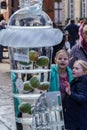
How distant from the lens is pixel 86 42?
7.40 m

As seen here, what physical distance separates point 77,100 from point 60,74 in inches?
25.9

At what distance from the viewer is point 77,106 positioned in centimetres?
620

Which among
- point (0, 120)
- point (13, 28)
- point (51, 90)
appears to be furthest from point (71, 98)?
point (0, 120)

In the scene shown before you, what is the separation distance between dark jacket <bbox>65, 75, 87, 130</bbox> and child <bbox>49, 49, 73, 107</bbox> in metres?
0.25

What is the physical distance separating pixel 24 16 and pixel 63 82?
982 mm

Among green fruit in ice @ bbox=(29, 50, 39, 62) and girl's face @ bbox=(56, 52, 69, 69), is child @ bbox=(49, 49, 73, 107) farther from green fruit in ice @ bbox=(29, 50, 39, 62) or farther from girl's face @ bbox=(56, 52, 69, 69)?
green fruit in ice @ bbox=(29, 50, 39, 62)

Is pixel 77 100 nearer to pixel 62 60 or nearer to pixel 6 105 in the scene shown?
pixel 62 60

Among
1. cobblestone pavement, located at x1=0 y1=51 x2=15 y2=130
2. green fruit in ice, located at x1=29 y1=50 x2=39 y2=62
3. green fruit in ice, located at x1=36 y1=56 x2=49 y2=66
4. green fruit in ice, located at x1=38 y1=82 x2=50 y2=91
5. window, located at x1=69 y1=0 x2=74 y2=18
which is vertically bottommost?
window, located at x1=69 y1=0 x2=74 y2=18

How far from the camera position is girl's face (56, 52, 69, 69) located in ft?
21.4

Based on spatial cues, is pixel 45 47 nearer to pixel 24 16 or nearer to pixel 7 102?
pixel 24 16

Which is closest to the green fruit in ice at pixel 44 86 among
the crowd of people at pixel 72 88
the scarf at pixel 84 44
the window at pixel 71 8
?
the crowd of people at pixel 72 88

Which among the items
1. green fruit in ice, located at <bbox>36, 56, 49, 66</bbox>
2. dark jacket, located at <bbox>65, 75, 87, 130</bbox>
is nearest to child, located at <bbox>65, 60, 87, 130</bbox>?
dark jacket, located at <bbox>65, 75, 87, 130</bbox>

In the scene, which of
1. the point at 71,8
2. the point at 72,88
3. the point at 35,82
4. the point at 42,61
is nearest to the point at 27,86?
the point at 35,82

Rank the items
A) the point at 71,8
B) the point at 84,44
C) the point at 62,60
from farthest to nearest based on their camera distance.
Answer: the point at 71,8 → the point at 84,44 → the point at 62,60
